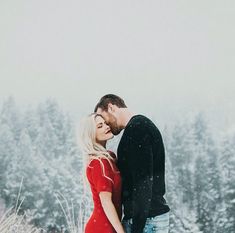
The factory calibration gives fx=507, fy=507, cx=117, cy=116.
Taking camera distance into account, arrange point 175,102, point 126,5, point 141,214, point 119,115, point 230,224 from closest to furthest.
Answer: point 141,214
point 119,115
point 126,5
point 175,102
point 230,224

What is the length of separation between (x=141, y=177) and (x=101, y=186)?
19 centimetres

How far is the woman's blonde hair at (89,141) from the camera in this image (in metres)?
2.01

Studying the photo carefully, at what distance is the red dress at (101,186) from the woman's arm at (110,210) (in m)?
0.02

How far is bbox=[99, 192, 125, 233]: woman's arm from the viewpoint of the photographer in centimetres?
189

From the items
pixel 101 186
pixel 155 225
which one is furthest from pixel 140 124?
pixel 155 225

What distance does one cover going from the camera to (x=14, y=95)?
880 centimetres

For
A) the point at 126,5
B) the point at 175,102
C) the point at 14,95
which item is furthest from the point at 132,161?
the point at 14,95

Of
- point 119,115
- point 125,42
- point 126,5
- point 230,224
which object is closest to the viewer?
point 119,115

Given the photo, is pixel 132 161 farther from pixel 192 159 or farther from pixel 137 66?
pixel 192 159

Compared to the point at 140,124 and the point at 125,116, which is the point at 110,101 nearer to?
the point at 125,116

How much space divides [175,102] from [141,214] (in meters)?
6.58

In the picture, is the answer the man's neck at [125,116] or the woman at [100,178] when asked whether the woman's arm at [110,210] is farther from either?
the man's neck at [125,116]

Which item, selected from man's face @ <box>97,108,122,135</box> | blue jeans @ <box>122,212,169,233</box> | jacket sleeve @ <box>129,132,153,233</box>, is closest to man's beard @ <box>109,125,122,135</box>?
man's face @ <box>97,108,122,135</box>

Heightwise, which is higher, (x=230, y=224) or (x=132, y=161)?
(x=132, y=161)
